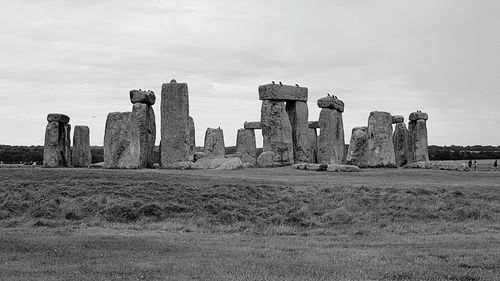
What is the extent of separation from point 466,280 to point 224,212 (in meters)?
9.90

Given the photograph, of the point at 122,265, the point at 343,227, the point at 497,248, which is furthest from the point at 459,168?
the point at 122,265

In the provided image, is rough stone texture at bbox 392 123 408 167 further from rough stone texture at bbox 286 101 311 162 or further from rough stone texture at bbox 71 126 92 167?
rough stone texture at bbox 71 126 92 167

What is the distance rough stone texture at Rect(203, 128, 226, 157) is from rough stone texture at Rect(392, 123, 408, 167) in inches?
437

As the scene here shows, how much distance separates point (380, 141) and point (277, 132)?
18.6 ft

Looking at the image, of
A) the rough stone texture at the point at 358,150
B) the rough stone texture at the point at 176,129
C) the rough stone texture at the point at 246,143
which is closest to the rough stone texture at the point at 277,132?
the rough stone texture at the point at 358,150

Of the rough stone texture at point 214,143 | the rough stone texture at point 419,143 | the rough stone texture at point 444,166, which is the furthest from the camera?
the rough stone texture at point 214,143

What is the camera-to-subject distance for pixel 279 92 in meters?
36.1

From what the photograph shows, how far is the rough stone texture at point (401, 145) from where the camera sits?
3953cm

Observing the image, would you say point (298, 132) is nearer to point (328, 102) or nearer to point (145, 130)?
point (328, 102)

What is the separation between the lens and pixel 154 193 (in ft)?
68.7

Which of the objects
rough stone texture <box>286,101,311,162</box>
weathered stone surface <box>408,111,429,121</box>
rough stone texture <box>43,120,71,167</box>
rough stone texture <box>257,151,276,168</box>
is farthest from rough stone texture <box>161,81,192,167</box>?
weathered stone surface <box>408,111,429,121</box>

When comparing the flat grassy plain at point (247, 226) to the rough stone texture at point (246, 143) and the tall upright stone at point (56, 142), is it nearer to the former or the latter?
the tall upright stone at point (56, 142)

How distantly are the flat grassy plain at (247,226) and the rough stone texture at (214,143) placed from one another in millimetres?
13962

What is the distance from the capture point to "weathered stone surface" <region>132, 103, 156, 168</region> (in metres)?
31.7
